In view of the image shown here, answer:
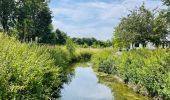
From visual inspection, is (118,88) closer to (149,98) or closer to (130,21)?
(149,98)

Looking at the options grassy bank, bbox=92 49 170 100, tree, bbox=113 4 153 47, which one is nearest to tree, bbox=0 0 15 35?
tree, bbox=113 4 153 47

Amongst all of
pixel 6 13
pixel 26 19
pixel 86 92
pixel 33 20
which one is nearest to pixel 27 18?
pixel 26 19

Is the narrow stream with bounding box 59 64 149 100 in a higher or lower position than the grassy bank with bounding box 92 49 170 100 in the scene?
lower

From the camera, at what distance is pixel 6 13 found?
183 ft

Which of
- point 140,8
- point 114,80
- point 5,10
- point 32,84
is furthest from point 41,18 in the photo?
point 32,84

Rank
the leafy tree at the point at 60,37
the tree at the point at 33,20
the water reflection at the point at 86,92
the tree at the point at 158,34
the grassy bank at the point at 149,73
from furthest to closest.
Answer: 1. the leafy tree at the point at 60,37
2. the tree at the point at 33,20
3. the tree at the point at 158,34
4. the water reflection at the point at 86,92
5. the grassy bank at the point at 149,73

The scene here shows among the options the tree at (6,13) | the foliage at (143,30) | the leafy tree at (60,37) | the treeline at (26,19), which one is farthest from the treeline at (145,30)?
the leafy tree at (60,37)

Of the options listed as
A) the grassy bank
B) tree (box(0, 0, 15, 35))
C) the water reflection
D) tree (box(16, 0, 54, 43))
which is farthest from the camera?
tree (box(16, 0, 54, 43))

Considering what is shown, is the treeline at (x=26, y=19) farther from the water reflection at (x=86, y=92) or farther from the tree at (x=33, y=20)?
the water reflection at (x=86, y=92)

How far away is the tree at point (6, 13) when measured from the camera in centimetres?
5544

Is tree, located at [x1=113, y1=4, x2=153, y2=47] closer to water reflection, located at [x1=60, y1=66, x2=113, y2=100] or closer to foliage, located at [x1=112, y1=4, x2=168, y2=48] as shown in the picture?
foliage, located at [x1=112, y1=4, x2=168, y2=48]

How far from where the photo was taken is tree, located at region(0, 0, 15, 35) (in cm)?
5544

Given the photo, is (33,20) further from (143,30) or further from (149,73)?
(149,73)

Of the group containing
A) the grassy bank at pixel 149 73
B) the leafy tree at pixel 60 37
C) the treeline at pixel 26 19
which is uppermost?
the treeline at pixel 26 19
